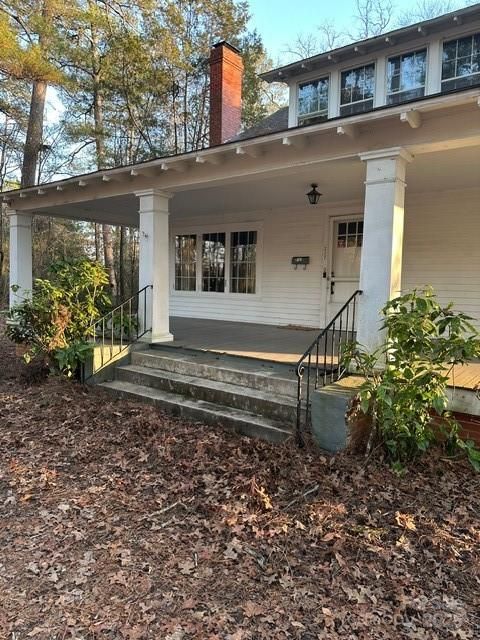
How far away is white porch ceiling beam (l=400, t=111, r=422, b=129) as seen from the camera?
354 cm

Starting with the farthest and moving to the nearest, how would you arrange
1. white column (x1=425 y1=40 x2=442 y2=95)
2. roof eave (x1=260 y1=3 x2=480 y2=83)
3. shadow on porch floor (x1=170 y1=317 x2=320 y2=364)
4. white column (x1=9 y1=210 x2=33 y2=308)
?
white column (x1=9 y1=210 x2=33 y2=308) < white column (x1=425 y1=40 x2=442 y2=95) < roof eave (x1=260 y1=3 x2=480 y2=83) < shadow on porch floor (x1=170 y1=317 x2=320 y2=364)

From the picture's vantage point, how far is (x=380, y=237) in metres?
3.93

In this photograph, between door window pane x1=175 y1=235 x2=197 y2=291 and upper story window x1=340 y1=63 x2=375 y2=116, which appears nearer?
upper story window x1=340 y1=63 x2=375 y2=116

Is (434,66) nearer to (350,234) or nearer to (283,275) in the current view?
(350,234)

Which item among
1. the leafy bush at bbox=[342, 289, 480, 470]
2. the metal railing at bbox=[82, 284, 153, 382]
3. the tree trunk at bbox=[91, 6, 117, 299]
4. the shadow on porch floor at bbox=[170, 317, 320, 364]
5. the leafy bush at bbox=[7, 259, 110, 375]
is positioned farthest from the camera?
the tree trunk at bbox=[91, 6, 117, 299]

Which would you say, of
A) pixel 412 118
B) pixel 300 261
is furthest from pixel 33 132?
pixel 412 118

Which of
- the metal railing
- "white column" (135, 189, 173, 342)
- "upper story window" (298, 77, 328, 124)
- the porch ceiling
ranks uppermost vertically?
"upper story window" (298, 77, 328, 124)

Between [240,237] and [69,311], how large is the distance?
4.05m

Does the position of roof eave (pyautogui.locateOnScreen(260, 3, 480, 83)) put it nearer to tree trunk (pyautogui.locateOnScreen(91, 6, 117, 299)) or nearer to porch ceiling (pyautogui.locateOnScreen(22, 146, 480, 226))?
porch ceiling (pyautogui.locateOnScreen(22, 146, 480, 226))

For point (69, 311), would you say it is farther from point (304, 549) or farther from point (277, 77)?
point (277, 77)

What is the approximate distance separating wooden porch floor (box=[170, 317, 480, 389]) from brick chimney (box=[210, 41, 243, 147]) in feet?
12.4

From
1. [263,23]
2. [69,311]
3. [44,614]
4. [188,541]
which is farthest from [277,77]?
[263,23]

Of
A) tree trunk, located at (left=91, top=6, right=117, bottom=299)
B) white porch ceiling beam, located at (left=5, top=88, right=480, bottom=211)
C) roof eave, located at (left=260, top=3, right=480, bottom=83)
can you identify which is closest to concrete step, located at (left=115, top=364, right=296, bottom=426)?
white porch ceiling beam, located at (left=5, top=88, right=480, bottom=211)

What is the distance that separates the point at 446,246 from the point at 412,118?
3.08 meters
